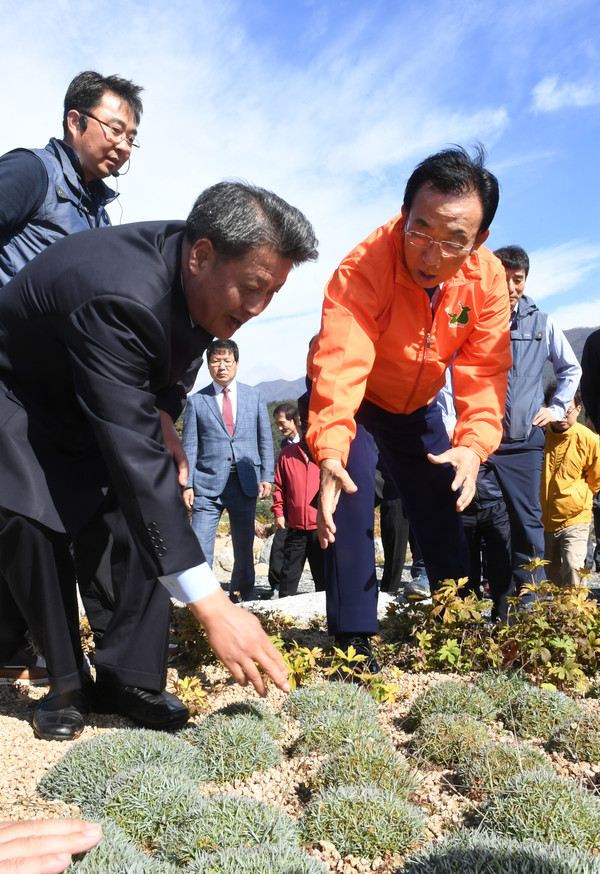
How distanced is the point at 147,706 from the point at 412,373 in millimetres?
1788

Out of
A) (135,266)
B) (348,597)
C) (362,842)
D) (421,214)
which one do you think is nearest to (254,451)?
(348,597)

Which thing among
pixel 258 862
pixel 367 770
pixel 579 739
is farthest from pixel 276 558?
pixel 258 862

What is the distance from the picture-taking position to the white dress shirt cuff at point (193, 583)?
199cm

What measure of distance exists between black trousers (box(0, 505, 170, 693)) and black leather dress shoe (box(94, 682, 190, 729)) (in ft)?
0.14

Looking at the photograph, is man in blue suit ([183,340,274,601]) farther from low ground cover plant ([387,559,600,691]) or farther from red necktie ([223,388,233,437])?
low ground cover plant ([387,559,600,691])

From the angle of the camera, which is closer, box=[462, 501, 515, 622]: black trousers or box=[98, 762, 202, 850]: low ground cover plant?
box=[98, 762, 202, 850]: low ground cover plant

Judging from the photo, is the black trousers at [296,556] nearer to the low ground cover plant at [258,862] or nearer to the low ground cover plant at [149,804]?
the low ground cover plant at [149,804]

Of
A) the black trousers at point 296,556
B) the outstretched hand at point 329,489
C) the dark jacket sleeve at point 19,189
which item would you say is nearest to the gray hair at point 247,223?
the outstretched hand at point 329,489

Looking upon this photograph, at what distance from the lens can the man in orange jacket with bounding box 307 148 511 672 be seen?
110 inches

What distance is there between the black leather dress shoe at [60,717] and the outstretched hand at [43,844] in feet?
3.12

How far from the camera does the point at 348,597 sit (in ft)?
10.2

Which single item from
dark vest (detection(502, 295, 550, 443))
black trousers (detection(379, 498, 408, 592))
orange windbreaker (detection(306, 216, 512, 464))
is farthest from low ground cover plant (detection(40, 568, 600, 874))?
black trousers (detection(379, 498, 408, 592))

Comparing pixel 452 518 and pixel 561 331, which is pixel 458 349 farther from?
pixel 561 331

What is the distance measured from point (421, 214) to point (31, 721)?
2.54 meters
